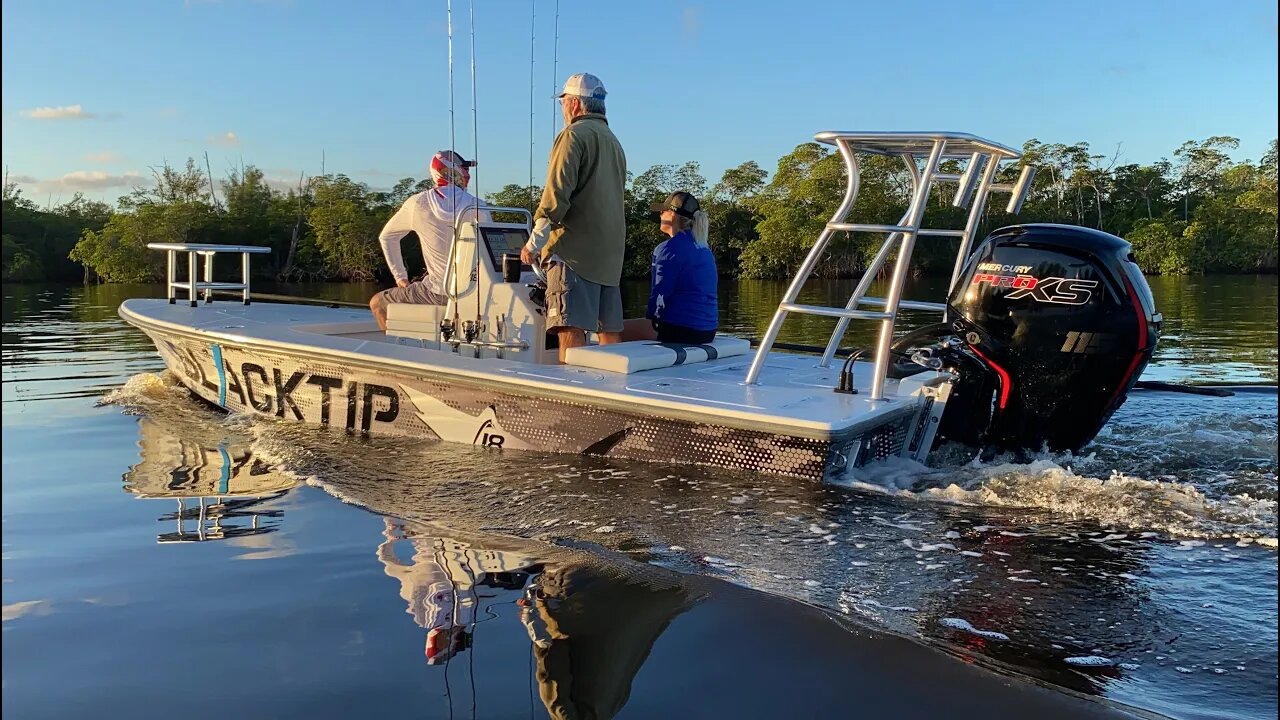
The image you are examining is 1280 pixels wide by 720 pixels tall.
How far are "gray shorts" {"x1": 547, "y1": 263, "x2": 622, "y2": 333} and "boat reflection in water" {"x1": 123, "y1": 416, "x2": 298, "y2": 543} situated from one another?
6.23 ft

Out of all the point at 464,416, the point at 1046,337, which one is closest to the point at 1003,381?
the point at 1046,337

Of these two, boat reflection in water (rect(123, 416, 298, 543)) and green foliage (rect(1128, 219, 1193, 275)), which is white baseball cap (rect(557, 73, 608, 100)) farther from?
green foliage (rect(1128, 219, 1193, 275))

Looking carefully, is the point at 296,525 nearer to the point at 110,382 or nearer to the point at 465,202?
the point at 465,202

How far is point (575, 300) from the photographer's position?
19.7 ft

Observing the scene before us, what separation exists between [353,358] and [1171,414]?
5.42 meters

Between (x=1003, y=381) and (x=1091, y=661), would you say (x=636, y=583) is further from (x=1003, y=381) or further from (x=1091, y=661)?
(x=1003, y=381)

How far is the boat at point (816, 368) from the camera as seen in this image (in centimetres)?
464

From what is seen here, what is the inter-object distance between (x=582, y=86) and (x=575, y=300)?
1.33 metres

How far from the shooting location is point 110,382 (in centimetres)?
927

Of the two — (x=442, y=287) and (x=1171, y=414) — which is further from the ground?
(x=442, y=287)

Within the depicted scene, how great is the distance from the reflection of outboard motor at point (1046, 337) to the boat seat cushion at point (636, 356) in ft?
5.82

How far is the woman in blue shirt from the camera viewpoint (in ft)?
20.4

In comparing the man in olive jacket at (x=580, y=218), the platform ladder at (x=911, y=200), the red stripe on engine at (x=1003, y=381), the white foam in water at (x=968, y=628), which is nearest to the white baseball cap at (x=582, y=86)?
the man in olive jacket at (x=580, y=218)

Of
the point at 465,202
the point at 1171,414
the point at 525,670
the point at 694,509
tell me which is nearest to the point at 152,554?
the point at 525,670
